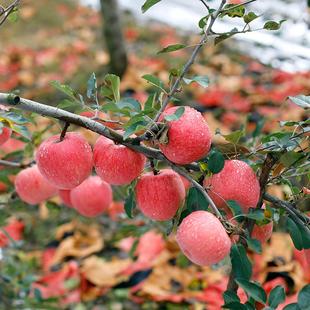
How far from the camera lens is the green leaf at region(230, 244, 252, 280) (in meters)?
0.67

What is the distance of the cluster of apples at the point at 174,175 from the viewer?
637 millimetres

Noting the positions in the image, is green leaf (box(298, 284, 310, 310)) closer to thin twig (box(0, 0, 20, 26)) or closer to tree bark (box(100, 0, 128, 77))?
thin twig (box(0, 0, 20, 26))

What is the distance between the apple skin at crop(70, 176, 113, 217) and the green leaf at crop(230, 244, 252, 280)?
1.17 feet

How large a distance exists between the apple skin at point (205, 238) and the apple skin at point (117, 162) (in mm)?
107

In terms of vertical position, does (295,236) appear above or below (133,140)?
below

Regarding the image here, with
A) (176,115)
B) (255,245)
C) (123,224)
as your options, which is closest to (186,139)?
(176,115)

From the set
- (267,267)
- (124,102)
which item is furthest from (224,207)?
(267,267)

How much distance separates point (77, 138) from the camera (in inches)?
28.3

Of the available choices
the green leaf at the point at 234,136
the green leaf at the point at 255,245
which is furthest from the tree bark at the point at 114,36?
the green leaf at the point at 255,245

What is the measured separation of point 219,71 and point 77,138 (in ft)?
7.11

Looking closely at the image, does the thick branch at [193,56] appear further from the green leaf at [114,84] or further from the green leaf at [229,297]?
the green leaf at [229,297]

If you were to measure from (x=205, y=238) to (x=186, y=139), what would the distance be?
0.39 ft

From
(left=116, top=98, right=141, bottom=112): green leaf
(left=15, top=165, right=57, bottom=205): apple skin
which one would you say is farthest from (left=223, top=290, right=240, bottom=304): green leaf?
(left=15, top=165, right=57, bottom=205): apple skin

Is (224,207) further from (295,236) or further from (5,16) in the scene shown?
(5,16)
